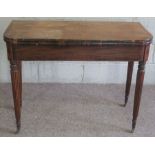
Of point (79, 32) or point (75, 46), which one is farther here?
point (79, 32)

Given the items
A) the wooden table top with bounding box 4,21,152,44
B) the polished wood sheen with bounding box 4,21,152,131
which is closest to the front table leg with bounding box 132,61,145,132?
the polished wood sheen with bounding box 4,21,152,131

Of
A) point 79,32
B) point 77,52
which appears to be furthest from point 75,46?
point 79,32

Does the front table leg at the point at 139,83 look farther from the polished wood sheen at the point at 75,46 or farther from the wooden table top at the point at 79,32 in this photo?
the wooden table top at the point at 79,32

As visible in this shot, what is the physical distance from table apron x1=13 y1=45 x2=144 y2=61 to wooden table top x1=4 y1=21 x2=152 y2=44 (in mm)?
41

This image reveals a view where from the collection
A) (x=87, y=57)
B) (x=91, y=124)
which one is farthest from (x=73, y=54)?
(x=91, y=124)

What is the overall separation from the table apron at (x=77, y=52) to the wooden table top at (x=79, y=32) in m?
0.04

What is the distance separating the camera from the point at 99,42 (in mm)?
1313

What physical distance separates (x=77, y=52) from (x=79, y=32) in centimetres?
15

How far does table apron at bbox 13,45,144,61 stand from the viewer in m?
1.33

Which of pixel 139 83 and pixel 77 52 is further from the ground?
pixel 77 52

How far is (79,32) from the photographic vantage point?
4.70 ft

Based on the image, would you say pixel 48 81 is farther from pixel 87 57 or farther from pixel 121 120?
pixel 87 57

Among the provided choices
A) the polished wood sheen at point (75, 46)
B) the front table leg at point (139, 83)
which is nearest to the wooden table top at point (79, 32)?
the polished wood sheen at point (75, 46)

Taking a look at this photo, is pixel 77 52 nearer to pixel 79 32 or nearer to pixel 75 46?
pixel 75 46
